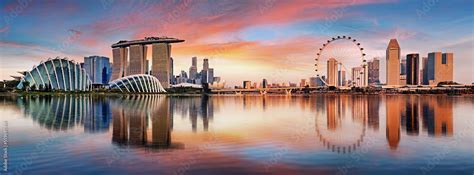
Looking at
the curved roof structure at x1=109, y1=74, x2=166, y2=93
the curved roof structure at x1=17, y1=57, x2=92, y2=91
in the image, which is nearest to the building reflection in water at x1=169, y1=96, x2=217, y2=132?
the curved roof structure at x1=109, y1=74, x2=166, y2=93

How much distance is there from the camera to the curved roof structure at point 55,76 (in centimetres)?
12354

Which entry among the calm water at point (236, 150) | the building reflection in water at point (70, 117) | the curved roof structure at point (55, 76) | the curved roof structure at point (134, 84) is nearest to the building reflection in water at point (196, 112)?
the calm water at point (236, 150)

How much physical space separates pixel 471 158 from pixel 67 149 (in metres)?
15.5

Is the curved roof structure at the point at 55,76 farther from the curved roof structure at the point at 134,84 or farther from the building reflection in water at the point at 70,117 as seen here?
the building reflection in water at the point at 70,117

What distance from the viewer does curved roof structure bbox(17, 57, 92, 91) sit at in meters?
124

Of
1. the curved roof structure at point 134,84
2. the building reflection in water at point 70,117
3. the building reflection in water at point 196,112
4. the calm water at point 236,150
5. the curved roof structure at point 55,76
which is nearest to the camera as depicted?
the calm water at point 236,150

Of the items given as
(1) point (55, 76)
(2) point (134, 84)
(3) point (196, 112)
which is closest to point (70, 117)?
(3) point (196, 112)

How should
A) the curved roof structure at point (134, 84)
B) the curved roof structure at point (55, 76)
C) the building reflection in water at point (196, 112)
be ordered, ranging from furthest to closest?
the curved roof structure at point (134, 84), the curved roof structure at point (55, 76), the building reflection in water at point (196, 112)

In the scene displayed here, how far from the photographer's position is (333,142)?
17609 millimetres

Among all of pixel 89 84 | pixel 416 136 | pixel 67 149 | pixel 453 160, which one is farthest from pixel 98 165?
pixel 89 84

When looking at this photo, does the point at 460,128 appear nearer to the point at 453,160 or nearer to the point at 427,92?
the point at 453,160

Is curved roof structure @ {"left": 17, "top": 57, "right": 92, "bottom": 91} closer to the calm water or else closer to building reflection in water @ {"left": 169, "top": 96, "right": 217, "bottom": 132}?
building reflection in water @ {"left": 169, "top": 96, "right": 217, "bottom": 132}

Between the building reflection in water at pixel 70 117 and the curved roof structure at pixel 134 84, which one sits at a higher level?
the curved roof structure at pixel 134 84

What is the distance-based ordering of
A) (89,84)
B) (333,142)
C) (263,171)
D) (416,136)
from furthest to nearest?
(89,84) → (416,136) → (333,142) → (263,171)
